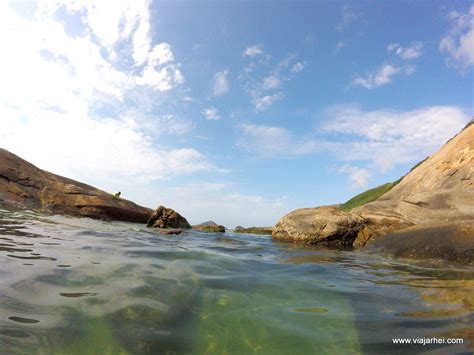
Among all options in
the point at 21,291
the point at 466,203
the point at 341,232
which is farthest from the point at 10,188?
the point at 466,203

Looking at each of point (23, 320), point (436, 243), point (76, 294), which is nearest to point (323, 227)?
point (436, 243)

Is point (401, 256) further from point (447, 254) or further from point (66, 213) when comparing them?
point (66, 213)

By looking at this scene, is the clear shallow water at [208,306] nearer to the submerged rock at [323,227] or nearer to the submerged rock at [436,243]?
the submerged rock at [436,243]

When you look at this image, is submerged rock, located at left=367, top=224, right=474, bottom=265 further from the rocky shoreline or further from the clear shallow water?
the clear shallow water

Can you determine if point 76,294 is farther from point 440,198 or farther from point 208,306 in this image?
point 440,198

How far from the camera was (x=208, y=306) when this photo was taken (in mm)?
4387

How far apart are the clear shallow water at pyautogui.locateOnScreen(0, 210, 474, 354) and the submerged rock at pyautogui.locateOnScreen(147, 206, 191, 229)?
12285 mm

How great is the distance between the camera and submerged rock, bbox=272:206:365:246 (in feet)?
44.0

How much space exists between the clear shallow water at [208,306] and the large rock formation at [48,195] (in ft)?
40.1

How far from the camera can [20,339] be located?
3033 mm

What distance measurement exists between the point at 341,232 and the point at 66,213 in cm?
1558

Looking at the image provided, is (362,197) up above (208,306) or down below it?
above

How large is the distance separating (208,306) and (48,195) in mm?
18261

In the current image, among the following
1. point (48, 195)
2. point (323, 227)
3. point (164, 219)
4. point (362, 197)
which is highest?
point (362, 197)
